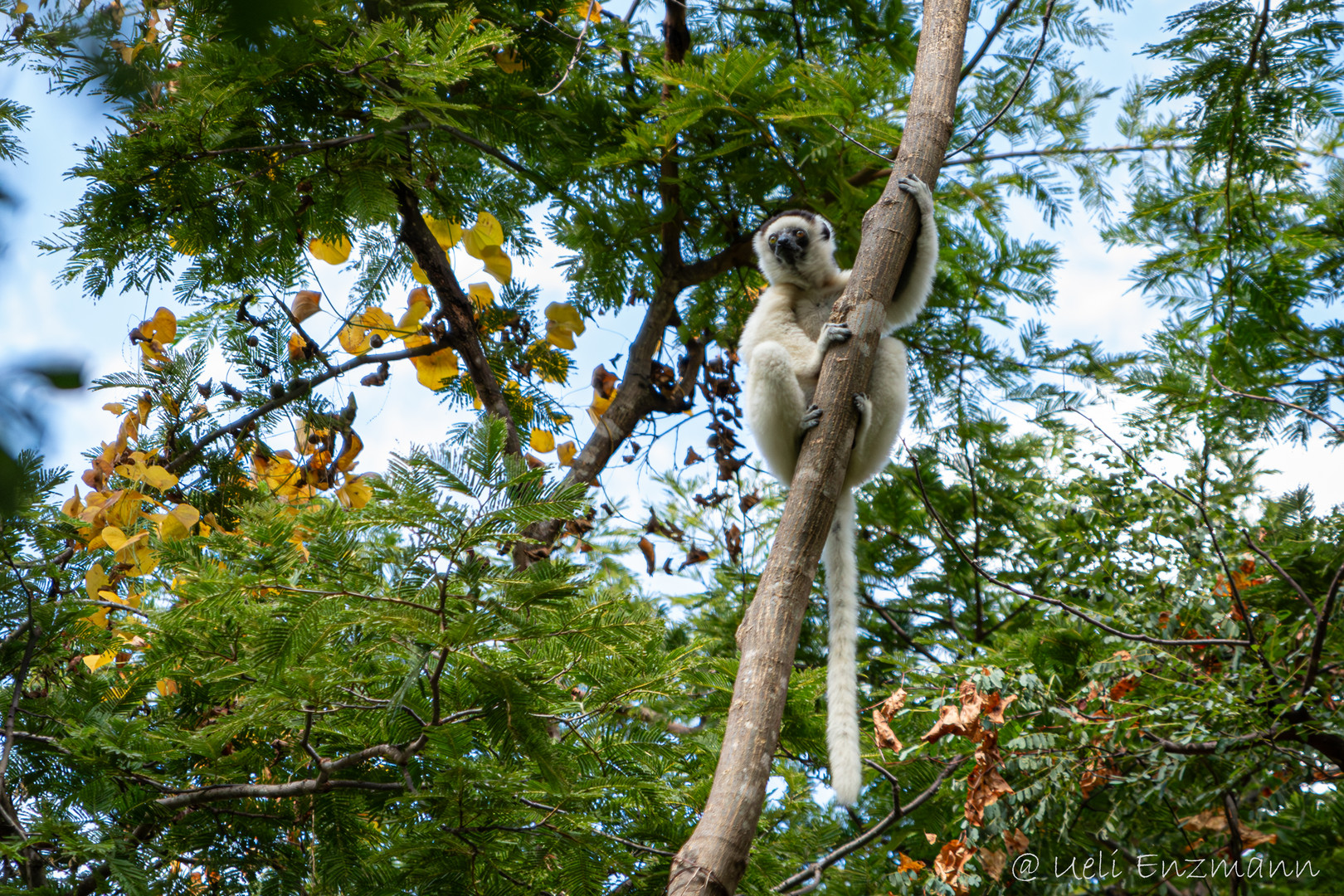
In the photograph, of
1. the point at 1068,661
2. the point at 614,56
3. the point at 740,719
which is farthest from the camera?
the point at 614,56

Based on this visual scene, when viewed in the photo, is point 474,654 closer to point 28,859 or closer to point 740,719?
point 740,719

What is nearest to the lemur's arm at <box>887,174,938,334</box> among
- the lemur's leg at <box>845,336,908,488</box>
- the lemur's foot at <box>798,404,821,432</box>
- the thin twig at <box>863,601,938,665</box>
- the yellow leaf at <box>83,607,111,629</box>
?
the lemur's leg at <box>845,336,908,488</box>

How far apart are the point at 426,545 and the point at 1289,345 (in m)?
4.79

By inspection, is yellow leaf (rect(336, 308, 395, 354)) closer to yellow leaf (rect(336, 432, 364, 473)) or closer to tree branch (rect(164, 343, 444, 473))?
tree branch (rect(164, 343, 444, 473))

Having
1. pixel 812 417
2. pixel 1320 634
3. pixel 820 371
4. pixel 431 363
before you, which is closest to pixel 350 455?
pixel 431 363

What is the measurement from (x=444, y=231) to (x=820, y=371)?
2.96 metres

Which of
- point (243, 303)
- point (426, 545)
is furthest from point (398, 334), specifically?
point (426, 545)

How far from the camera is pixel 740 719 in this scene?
8.23 feet

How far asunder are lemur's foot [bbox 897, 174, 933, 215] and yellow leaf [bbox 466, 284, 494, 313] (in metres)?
3.27

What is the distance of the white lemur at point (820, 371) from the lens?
3586 millimetres

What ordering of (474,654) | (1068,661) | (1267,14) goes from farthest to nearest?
1. (1068,661)
2. (1267,14)
3. (474,654)

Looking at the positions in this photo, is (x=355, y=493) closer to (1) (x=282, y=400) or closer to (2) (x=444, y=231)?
(1) (x=282, y=400)

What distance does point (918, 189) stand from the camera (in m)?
3.43

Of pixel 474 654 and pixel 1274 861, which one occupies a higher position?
pixel 474 654
